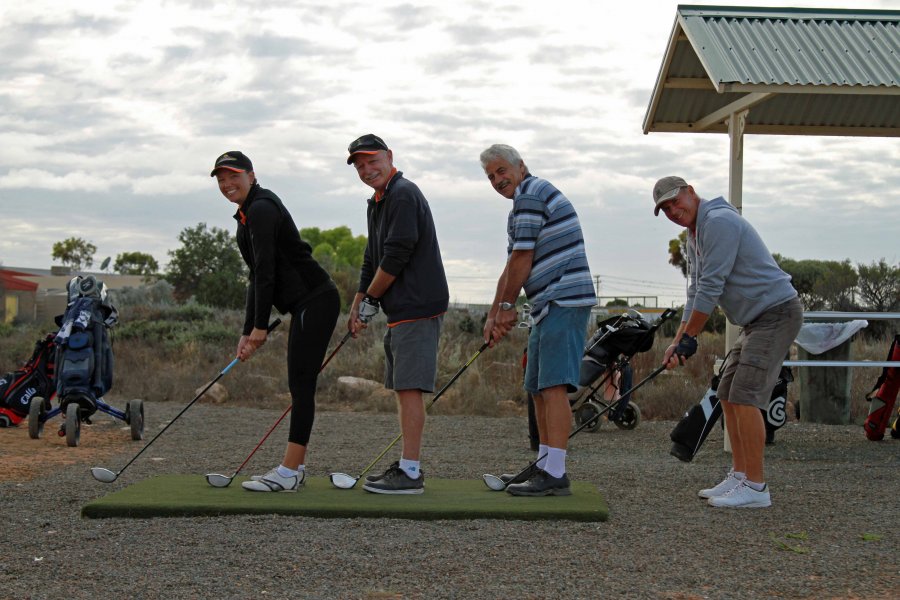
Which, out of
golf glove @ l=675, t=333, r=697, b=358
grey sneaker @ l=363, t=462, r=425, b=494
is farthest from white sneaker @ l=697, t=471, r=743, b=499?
grey sneaker @ l=363, t=462, r=425, b=494

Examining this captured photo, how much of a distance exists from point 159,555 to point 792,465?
5429 millimetres

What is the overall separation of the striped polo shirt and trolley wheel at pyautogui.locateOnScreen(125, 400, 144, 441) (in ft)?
17.0

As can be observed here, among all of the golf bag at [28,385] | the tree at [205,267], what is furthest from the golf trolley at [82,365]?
the tree at [205,267]

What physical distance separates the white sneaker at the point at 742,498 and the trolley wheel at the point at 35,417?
21.6ft

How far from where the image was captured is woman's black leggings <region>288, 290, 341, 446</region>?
257 inches

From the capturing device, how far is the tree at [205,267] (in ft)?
90.4

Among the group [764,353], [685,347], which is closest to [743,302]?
[764,353]

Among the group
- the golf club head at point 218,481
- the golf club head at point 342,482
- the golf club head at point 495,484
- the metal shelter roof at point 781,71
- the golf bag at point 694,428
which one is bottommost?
the golf club head at point 218,481

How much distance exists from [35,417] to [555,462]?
5.84 m

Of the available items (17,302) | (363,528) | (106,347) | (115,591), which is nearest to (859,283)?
(106,347)

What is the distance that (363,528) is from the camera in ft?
18.5

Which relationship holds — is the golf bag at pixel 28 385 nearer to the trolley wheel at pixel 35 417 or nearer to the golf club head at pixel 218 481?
the trolley wheel at pixel 35 417

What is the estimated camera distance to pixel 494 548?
523 cm

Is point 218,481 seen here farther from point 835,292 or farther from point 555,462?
point 835,292
